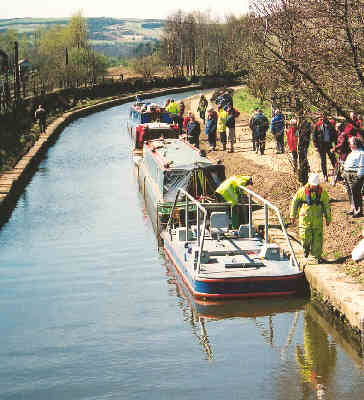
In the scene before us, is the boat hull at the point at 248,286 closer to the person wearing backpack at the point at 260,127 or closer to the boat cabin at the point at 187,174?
the boat cabin at the point at 187,174

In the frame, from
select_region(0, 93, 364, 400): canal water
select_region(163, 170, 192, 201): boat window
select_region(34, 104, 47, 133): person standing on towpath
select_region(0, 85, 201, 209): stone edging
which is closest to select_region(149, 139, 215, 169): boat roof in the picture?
select_region(163, 170, 192, 201): boat window

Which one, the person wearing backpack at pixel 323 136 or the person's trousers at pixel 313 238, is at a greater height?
the person wearing backpack at pixel 323 136

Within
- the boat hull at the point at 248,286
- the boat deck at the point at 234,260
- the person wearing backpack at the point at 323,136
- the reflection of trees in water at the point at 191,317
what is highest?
the person wearing backpack at the point at 323,136

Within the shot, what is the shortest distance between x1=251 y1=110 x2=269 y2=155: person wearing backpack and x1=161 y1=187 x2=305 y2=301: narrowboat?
1138 cm

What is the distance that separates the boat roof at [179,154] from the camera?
20406 millimetres

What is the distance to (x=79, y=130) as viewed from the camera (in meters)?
52.4

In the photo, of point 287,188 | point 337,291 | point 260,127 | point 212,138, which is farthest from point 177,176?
point 212,138

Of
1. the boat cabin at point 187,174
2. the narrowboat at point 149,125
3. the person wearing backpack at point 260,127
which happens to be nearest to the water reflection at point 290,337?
the boat cabin at point 187,174

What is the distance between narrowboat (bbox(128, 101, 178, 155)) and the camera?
105ft

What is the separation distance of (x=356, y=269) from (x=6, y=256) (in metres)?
Result: 8.94

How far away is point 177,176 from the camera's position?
67.0ft

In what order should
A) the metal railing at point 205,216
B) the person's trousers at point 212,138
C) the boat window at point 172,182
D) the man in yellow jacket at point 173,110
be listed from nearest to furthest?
the metal railing at point 205,216 → the boat window at point 172,182 → the person's trousers at point 212,138 → the man in yellow jacket at point 173,110

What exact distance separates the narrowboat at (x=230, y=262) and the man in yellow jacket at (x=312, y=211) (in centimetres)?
38

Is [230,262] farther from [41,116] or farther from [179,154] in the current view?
[41,116]
